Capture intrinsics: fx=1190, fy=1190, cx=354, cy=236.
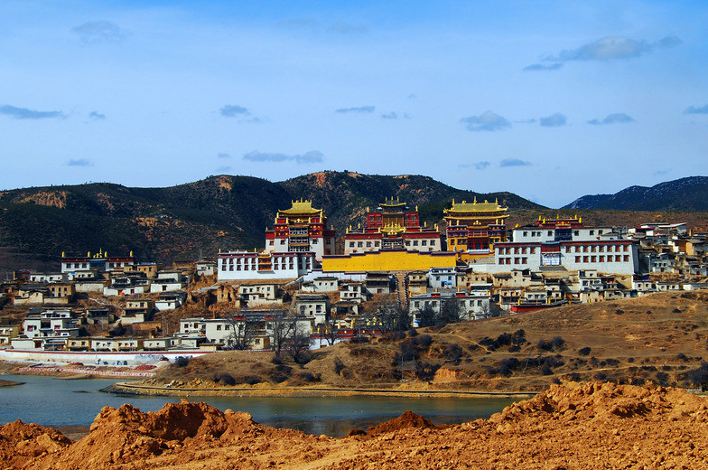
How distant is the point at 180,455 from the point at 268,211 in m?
132

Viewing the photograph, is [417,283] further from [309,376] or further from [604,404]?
[604,404]

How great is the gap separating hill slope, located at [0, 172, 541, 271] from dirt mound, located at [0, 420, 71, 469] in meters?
76.0

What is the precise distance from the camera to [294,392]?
183 ft

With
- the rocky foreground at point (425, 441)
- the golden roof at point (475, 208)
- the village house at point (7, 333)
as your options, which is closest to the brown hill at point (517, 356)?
the village house at point (7, 333)

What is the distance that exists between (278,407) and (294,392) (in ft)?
17.6

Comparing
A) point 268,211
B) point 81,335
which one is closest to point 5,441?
point 81,335

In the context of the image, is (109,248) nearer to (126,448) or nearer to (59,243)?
(59,243)

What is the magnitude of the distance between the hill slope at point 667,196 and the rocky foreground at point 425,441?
13043cm

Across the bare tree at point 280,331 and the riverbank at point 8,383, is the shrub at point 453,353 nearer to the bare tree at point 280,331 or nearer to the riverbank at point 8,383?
the bare tree at point 280,331

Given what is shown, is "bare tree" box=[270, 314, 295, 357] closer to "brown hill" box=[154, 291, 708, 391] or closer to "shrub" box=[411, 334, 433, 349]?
"brown hill" box=[154, 291, 708, 391]

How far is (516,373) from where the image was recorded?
56281mm

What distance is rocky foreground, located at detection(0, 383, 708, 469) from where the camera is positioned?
21.6m

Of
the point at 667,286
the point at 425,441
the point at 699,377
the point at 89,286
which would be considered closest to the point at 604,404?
the point at 425,441

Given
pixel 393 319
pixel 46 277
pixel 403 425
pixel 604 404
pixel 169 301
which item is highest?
pixel 46 277
